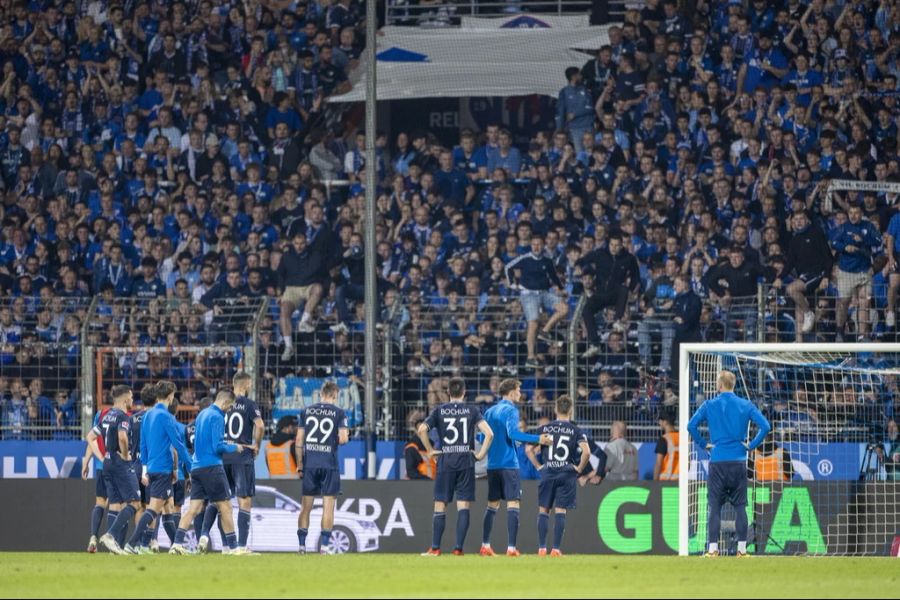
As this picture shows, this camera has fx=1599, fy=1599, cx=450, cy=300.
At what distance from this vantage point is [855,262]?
2077cm

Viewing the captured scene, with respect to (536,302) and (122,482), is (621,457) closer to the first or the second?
(536,302)

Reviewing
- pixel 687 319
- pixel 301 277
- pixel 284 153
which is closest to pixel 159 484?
pixel 301 277

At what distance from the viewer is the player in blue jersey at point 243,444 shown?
17.0m

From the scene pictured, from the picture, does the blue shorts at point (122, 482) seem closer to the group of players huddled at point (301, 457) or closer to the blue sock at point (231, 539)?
the group of players huddled at point (301, 457)

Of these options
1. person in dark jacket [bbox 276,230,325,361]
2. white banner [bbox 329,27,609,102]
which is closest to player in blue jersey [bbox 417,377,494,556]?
person in dark jacket [bbox 276,230,325,361]

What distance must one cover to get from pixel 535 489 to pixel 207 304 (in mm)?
5534

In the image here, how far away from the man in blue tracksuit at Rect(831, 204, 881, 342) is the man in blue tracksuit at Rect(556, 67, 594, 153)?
5108mm

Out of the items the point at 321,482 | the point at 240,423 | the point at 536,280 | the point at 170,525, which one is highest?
the point at 536,280

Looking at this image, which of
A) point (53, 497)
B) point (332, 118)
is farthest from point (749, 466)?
point (332, 118)

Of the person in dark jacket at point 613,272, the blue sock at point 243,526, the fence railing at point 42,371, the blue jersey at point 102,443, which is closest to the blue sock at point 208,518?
the blue sock at point 243,526

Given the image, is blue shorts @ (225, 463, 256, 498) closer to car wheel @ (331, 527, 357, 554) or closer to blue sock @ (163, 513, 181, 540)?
blue sock @ (163, 513, 181, 540)

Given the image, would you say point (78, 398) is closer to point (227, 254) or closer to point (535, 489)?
point (227, 254)

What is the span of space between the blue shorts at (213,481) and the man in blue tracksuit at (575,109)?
34.2 feet

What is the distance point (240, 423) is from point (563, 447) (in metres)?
3.45
